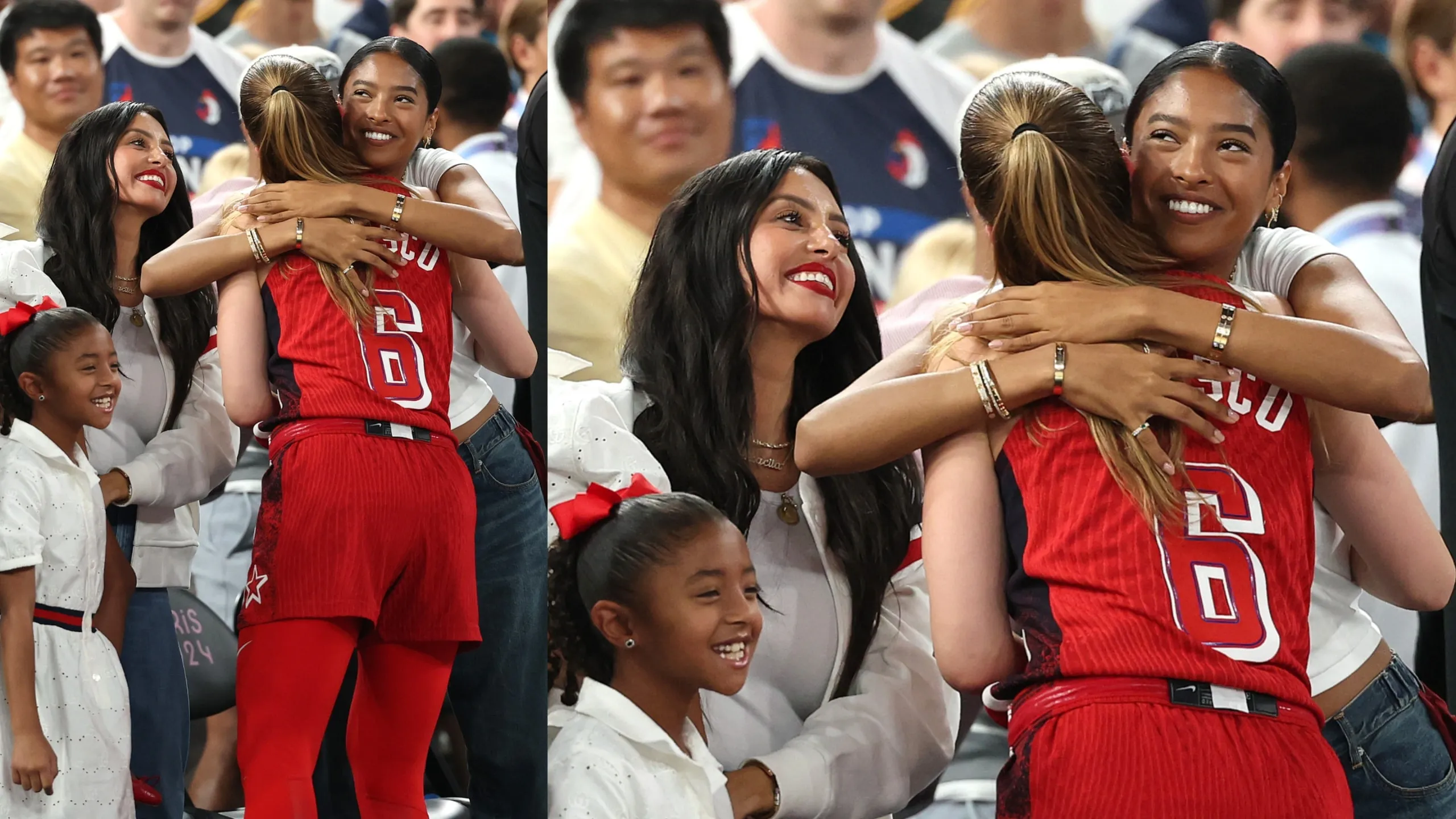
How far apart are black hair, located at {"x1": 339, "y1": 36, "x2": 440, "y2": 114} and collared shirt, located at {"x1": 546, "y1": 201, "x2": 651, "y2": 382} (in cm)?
42

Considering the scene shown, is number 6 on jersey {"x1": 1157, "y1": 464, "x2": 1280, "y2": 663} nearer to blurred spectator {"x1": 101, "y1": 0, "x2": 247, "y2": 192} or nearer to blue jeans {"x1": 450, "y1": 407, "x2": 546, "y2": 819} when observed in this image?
blue jeans {"x1": 450, "y1": 407, "x2": 546, "y2": 819}

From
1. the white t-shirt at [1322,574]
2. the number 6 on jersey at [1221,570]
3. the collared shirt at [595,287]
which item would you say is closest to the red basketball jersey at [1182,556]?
the number 6 on jersey at [1221,570]

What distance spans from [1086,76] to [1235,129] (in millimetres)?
348

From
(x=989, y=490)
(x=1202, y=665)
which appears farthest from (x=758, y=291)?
(x=1202, y=665)

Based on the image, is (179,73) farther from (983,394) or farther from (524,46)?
(983,394)

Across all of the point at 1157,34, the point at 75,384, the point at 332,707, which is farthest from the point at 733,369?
the point at 75,384

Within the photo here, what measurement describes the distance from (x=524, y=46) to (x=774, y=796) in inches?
54.8

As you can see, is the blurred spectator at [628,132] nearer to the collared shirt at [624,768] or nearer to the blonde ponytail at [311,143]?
the blonde ponytail at [311,143]

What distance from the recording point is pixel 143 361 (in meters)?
2.63

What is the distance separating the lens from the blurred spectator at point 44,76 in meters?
2.70

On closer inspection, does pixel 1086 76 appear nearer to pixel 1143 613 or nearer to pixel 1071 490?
pixel 1071 490

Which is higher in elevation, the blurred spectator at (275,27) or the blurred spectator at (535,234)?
the blurred spectator at (275,27)

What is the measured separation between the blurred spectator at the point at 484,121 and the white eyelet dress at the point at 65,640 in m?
0.84

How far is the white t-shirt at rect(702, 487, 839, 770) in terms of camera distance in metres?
2.20
